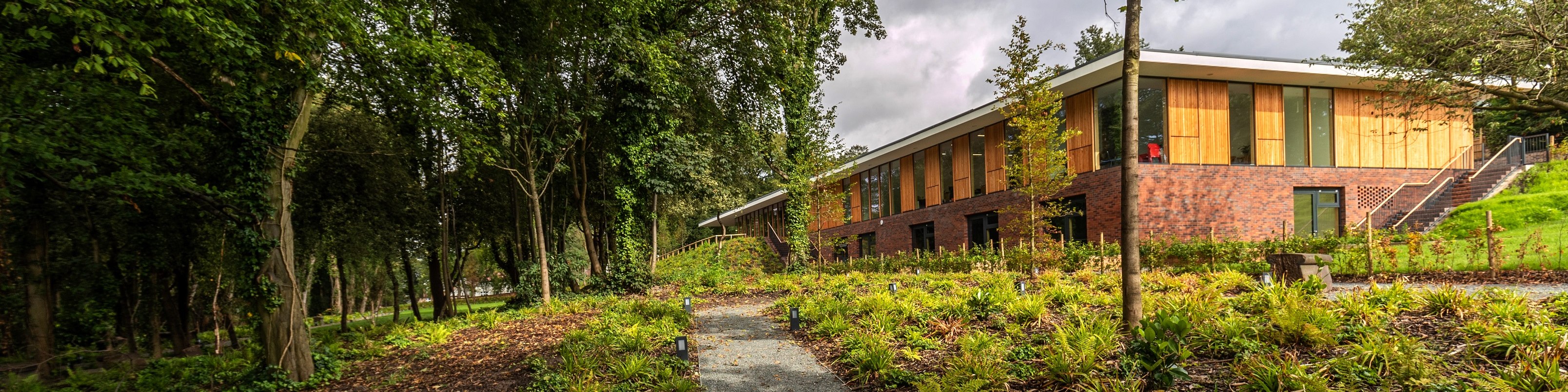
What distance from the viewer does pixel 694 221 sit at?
135 feet

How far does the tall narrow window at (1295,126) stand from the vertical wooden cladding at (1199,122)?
6.04ft

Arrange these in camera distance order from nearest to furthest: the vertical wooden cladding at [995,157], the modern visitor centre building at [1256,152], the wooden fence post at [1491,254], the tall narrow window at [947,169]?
the wooden fence post at [1491,254], the modern visitor centre building at [1256,152], the vertical wooden cladding at [995,157], the tall narrow window at [947,169]

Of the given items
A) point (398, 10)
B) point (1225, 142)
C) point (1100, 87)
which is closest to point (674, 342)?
point (398, 10)

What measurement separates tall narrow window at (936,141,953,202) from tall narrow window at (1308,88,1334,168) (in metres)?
10.1

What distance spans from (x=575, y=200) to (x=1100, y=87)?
49.9 feet

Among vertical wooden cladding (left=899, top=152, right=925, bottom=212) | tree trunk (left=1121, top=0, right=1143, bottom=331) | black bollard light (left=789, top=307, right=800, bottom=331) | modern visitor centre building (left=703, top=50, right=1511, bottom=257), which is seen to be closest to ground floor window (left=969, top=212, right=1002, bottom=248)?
modern visitor centre building (left=703, top=50, right=1511, bottom=257)

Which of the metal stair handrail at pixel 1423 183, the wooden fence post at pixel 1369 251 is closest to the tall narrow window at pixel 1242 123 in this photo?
the metal stair handrail at pixel 1423 183

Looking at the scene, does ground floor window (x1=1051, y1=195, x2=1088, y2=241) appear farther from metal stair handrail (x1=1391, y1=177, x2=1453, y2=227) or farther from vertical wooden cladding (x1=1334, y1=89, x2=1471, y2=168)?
metal stair handrail (x1=1391, y1=177, x2=1453, y2=227)

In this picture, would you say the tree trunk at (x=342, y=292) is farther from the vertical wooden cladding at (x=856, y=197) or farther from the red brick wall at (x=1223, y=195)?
the vertical wooden cladding at (x=856, y=197)

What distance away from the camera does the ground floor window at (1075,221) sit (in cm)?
1631

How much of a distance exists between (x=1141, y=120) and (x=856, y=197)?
50.5 feet

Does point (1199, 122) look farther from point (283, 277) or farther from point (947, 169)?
point (283, 277)

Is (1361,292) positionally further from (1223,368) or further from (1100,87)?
(1100,87)

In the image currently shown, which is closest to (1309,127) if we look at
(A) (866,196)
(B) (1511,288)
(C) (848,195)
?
(B) (1511,288)
